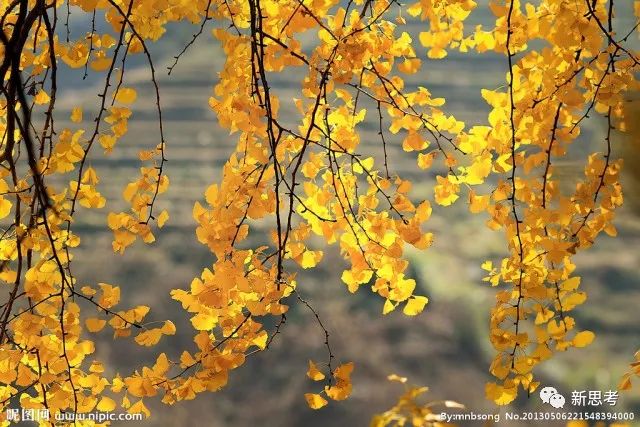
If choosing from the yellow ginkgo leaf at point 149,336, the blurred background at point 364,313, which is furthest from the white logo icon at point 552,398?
the yellow ginkgo leaf at point 149,336

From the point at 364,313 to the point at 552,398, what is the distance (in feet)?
2.91

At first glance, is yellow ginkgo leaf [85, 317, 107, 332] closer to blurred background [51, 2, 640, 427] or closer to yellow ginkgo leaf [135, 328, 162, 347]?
yellow ginkgo leaf [135, 328, 162, 347]

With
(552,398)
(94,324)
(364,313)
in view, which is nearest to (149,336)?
(94,324)

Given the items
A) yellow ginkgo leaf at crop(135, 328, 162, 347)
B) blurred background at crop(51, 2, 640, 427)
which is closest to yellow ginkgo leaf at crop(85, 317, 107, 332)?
yellow ginkgo leaf at crop(135, 328, 162, 347)

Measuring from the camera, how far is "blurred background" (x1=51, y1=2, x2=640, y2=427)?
11.1 feet

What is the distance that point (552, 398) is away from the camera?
3.14m

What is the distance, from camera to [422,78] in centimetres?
505

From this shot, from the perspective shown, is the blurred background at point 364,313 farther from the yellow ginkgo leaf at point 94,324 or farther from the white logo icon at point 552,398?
the yellow ginkgo leaf at point 94,324

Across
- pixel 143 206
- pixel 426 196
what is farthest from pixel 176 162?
pixel 143 206

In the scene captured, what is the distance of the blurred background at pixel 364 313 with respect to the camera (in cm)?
339

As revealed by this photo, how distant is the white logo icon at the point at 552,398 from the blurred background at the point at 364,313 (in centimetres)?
8

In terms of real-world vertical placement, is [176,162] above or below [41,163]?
above

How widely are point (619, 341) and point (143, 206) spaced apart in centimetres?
263

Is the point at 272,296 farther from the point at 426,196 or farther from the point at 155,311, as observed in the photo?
the point at 426,196
